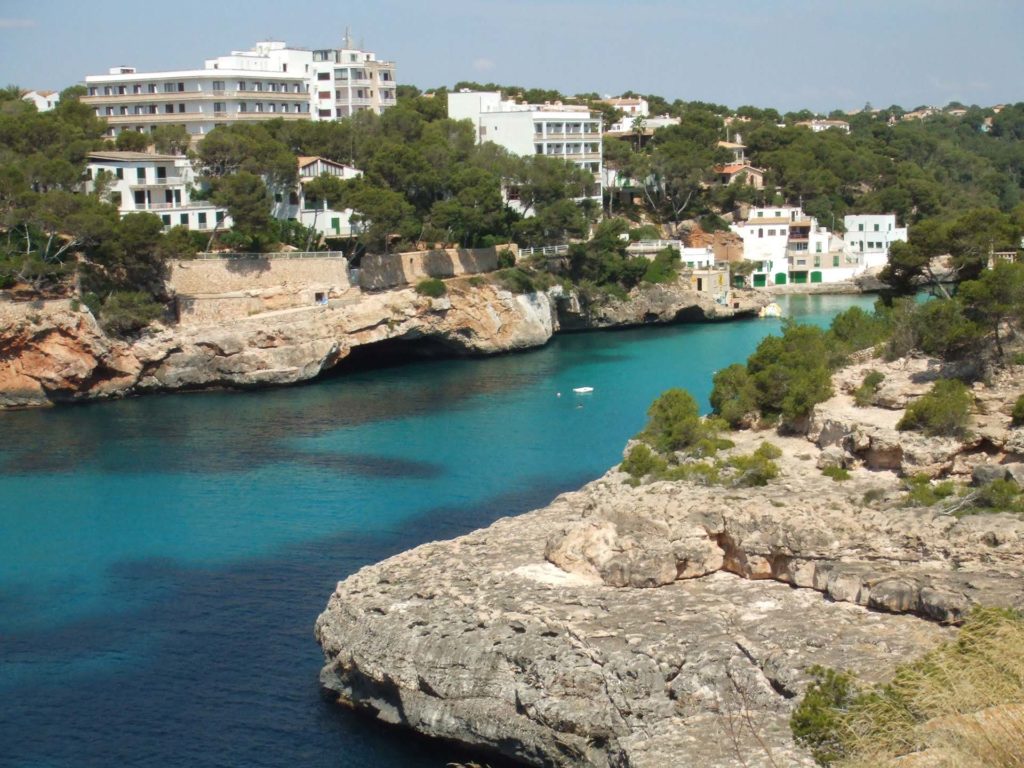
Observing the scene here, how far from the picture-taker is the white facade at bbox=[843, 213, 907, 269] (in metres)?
83.9

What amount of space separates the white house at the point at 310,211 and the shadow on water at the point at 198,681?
3336cm

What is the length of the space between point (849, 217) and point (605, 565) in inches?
2556

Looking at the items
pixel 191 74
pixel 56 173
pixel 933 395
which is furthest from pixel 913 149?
pixel 933 395

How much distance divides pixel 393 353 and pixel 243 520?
2745 centimetres

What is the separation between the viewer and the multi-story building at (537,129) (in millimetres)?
78438

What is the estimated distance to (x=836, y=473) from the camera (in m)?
28.0

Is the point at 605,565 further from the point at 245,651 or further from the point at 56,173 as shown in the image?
the point at 56,173

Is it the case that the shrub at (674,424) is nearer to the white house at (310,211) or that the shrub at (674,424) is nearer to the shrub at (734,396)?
the shrub at (734,396)

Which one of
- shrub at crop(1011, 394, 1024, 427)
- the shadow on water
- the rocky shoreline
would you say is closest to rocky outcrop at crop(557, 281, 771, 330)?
the rocky shoreline

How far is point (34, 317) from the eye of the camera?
Answer: 50.8m

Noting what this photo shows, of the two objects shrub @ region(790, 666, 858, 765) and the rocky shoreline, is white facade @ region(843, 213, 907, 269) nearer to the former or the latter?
the rocky shoreline

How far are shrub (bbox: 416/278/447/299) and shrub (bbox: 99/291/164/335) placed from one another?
10.8m

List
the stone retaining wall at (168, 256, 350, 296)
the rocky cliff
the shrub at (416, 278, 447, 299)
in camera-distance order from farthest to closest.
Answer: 1. the shrub at (416, 278, 447, 299)
2. the stone retaining wall at (168, 256, 350, 296)
3. the rocky cliff

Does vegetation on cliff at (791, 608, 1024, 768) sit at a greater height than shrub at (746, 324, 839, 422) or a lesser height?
lesser
